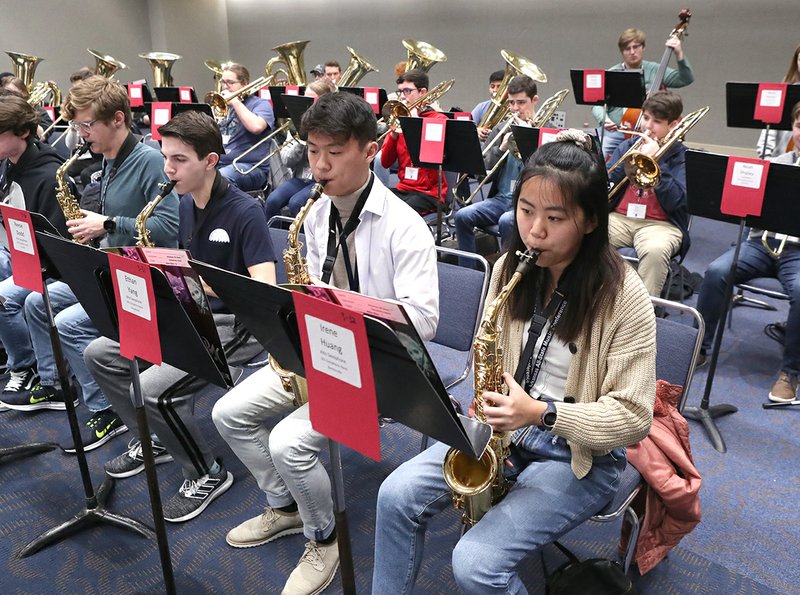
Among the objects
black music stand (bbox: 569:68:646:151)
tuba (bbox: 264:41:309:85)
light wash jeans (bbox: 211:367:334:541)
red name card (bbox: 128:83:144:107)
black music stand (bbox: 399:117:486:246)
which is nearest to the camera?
light wash jeans (bbox: 211:367:334:541)

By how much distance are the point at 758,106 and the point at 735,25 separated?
3.74m

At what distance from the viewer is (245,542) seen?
2.45 meters

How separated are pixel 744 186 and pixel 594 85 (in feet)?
9.24

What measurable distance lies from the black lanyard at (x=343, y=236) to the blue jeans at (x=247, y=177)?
3438mm

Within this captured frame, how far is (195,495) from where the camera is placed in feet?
8.80

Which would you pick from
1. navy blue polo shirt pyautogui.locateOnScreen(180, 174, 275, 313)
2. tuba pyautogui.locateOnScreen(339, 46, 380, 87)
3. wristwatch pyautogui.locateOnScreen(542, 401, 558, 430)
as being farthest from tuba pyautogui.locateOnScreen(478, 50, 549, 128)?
wristwatch pyautogui.locateOnScreen(542, 401, 558, 430)

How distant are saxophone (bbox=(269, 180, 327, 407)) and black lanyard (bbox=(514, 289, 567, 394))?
30.4 inches

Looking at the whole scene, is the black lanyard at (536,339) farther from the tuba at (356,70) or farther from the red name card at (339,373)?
the tuba at (356,70)

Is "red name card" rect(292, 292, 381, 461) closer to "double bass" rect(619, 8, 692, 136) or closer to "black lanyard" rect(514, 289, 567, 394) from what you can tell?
"black lanyard" rect(514, 289, 567, 394)

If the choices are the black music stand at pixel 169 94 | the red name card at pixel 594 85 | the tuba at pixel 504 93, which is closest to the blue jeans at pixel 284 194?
the tuba at pixel 504 93

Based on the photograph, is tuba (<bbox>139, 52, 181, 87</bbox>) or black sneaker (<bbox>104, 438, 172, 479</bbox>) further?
tuba (<bbox>139, 52, 181, 87</bbox>)

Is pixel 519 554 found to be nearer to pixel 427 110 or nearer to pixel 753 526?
pixel 753 526

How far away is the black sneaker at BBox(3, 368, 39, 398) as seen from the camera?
3.53 metres

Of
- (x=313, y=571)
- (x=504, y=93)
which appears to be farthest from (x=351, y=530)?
(x=504, y=93)
